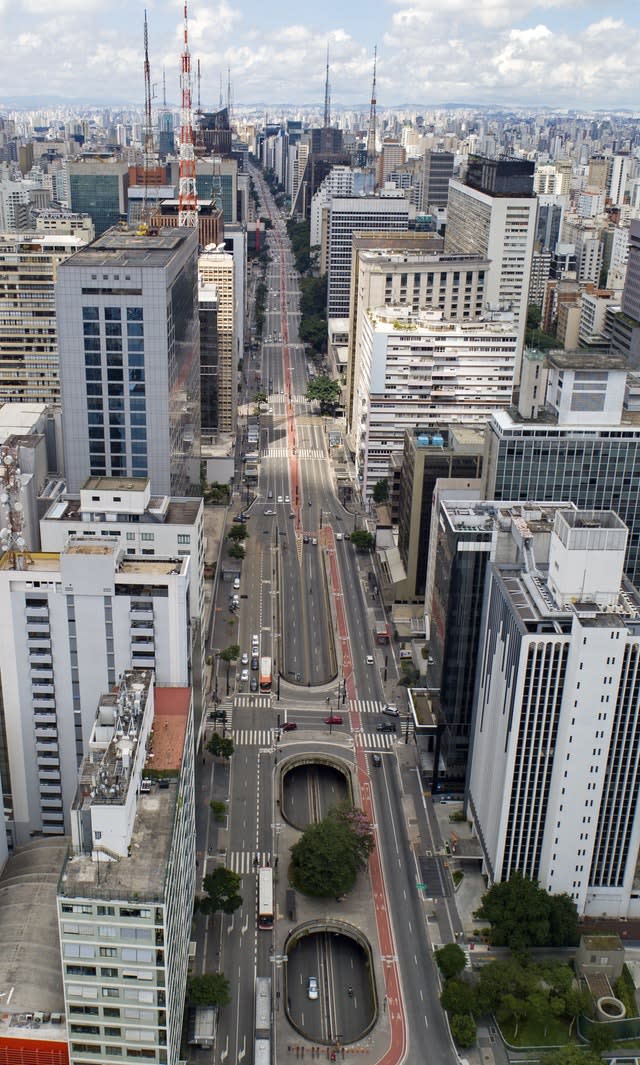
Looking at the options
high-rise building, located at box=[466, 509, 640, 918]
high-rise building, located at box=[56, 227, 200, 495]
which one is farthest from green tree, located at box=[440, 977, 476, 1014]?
high-rise building, located at box=[56, 227, 200, 495]

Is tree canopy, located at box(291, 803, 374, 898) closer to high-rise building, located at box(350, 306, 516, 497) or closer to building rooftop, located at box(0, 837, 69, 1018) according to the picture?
building rooftop, located at box(0, 837, 69, 1018)

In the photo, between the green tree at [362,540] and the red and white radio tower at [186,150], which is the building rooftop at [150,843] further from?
the red and white radio tower at [186,150]

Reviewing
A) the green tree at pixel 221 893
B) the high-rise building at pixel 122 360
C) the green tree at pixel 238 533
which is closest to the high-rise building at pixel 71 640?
the green tree at pixel 221 893

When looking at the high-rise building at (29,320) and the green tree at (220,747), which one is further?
the high-rise building at (29,320)

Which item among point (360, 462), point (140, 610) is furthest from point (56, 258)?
point (140, 610)

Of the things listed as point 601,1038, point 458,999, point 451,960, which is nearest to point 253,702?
point 451,960

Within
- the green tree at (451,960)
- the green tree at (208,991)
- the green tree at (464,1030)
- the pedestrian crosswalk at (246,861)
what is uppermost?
the green tree at (208,991)
